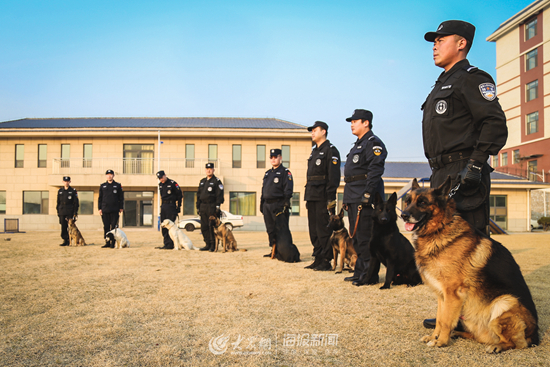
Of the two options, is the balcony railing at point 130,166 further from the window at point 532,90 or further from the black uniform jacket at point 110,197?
the window at point 532,90

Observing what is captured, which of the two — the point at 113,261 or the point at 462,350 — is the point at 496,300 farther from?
the point at 113,261

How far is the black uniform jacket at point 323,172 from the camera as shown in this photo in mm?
5746

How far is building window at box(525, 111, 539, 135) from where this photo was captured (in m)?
33.1

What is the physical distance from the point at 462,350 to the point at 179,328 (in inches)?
81.5

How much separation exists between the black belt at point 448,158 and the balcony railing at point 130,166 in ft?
69.5

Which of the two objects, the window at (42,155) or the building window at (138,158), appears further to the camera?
the window at (42,155)

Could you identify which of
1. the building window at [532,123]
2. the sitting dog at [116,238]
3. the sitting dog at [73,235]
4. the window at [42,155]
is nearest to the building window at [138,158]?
the window at [42,155]

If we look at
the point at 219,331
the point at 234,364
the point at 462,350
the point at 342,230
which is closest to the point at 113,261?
the point at 342,230

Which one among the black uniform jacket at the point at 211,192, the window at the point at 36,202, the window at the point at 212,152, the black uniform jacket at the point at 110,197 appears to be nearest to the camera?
the black uniform jacket at the point at 211,192

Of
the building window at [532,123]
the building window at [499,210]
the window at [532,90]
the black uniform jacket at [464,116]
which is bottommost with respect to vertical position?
the building window at [499,210]

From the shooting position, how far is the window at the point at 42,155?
23.7 metres

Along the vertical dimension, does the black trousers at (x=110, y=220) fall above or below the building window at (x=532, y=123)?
below

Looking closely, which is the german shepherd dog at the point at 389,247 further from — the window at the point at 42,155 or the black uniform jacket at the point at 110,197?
the window at the point at 42,155

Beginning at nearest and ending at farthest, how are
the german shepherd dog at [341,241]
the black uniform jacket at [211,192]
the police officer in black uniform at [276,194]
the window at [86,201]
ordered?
the german shepherd dog at [341,241] < the police officer in black uniform at [276,194] < the black uniform jacket at [211,192] < the window at [86,201]
